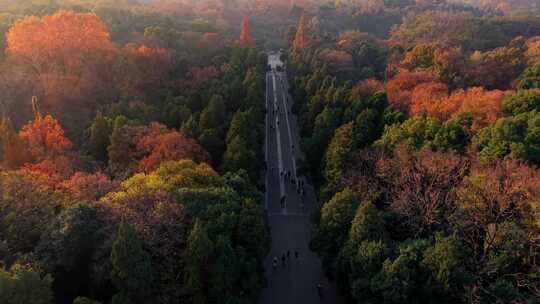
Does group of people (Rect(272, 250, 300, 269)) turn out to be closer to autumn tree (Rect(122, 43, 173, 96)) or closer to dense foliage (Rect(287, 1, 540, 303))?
dense foliage (Rect(287, 1, 540, 303))

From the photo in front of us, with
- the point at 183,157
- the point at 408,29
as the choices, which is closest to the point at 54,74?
the point at 183,157

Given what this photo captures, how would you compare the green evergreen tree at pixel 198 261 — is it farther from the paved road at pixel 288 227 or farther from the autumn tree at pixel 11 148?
the autumn tree at pixel 11 148

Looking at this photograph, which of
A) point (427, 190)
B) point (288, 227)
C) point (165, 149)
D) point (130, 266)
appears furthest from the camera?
point (288, 227)

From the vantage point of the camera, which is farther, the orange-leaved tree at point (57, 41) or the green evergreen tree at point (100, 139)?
the orange-leaved tree at point (57, 41)

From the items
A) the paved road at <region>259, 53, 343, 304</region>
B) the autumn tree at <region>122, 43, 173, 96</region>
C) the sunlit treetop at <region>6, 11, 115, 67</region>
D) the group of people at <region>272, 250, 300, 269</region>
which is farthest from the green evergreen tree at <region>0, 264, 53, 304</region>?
the sunlit treetop at <region>6, 11, 115, 67</region>

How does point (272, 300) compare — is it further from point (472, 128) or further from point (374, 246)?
point (472, 128)

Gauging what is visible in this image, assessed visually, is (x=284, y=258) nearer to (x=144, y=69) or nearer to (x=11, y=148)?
(x=11, y=148)

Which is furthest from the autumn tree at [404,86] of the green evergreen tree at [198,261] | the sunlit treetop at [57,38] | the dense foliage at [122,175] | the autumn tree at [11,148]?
the autumn tree at [11,148]

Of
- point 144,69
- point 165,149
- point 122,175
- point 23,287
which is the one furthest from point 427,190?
point 144,69
